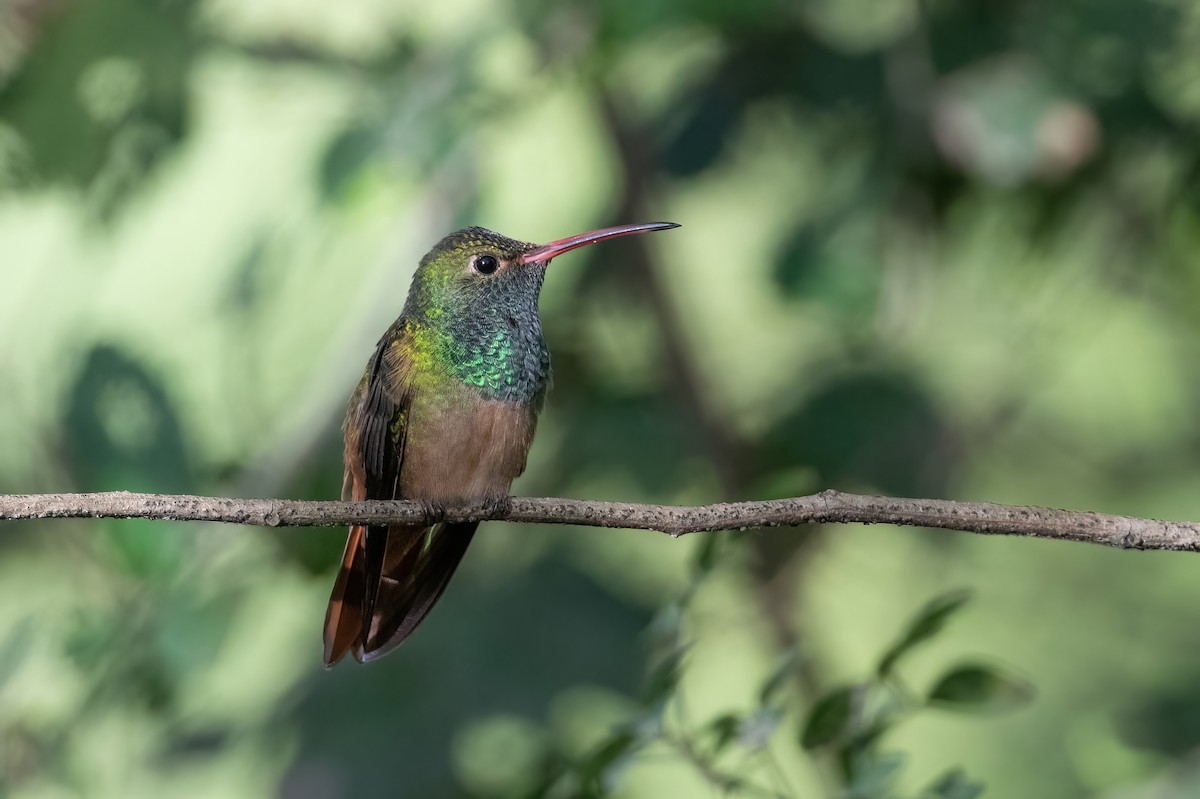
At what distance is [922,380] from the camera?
386 cm

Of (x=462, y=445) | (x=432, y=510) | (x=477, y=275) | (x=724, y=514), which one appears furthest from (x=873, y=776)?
(x=477, y=275)

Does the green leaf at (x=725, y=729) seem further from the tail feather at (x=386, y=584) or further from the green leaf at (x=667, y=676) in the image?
the tail feather at (x=386, y=584)

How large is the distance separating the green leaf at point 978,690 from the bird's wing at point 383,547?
2.71 feet

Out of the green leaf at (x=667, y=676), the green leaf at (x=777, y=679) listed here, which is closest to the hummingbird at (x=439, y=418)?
the green leaf at (x=667, y=676)

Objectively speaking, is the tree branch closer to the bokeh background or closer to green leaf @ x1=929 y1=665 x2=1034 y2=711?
green leaf @ x1=929 y1=665 x2=1034 y2=711

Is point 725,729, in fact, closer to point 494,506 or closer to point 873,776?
point 873,776

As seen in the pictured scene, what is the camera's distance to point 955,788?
1.83 metres

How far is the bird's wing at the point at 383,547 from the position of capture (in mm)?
2205

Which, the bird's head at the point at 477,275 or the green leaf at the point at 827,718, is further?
the bird's head at the point at 477,275

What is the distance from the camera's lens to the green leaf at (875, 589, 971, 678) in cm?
180

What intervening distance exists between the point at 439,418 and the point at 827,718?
0.88 meters

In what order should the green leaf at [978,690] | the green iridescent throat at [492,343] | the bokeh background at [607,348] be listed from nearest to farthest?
the green leaf at [978,690] → the green iridescent throat at [492,343] → the bokeh background at [607,348]

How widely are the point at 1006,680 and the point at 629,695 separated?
189 centimetres

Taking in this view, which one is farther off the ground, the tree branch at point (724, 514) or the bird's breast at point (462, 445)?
the tree branch at point (724, 514)
